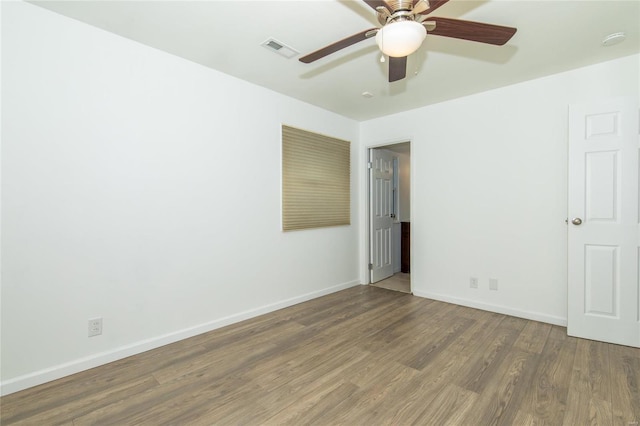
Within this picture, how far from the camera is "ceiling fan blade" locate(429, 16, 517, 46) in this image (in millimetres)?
1507

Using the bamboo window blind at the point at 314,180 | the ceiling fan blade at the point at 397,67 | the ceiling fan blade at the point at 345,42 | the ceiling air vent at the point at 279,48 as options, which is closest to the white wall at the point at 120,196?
the bamboo window blind at the point at 314,180

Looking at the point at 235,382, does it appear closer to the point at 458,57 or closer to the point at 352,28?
the point at 352,28

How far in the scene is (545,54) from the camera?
253cm

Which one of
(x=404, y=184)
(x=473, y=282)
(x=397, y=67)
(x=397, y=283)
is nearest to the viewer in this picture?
(x=397, y=67)

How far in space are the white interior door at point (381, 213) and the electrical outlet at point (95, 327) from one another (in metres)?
3.41

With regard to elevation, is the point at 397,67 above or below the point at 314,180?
above

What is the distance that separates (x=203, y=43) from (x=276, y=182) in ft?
4.99

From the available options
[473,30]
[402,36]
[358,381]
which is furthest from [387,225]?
[402,36]

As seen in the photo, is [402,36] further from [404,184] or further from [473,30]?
[404,184]

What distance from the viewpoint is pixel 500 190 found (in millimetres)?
3266

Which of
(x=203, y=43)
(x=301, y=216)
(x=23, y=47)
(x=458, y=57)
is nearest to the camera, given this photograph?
(x=23, y=47)

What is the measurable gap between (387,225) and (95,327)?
4002 millimetres

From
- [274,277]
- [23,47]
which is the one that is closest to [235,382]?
[274,277]

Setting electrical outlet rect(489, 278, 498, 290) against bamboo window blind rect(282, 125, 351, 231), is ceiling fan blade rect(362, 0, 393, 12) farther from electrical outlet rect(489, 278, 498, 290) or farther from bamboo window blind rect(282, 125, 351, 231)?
electrical outlet rect(489, 278, 498, 290)
